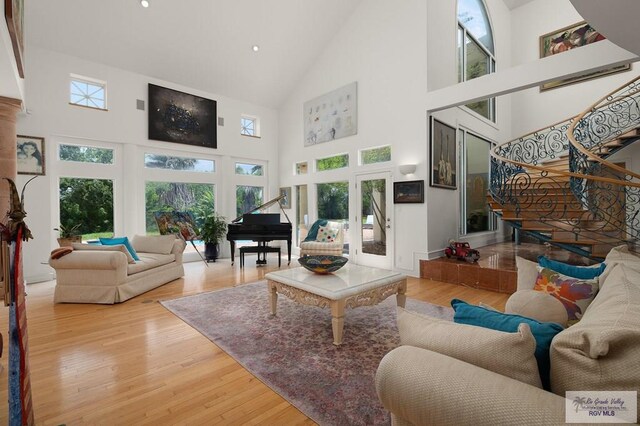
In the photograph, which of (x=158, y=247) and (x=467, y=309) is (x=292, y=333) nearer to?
(x=467, y=309)

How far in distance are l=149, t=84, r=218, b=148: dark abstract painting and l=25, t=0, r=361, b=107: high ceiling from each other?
338mm

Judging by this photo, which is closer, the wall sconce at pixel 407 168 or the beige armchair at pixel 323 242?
the wall sconce at pixel 407 168

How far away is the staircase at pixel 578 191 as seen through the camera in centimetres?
401

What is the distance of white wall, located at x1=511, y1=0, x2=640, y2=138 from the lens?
697 cm

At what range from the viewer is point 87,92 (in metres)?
5.72

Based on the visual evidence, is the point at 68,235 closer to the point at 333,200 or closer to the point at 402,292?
the point at 333,200

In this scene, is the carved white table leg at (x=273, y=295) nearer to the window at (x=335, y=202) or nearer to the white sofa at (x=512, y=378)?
the white sofa at (x=512, y=378)

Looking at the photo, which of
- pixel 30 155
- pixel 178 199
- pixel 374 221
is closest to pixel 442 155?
pixel 374 221

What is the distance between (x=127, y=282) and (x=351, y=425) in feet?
11.9

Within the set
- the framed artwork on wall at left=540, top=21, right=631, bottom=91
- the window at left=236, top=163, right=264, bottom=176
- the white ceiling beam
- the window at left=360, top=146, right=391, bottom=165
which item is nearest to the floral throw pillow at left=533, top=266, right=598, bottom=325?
the white ceiling beam

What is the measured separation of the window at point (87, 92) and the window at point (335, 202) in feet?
15.6

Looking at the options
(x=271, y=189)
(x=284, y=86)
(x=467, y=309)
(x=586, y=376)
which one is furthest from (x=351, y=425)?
(x=284, y=86)

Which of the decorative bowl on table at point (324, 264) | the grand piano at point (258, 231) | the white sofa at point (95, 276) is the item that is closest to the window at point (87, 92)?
the white sofa at point (95, 276)

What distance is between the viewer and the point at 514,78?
4.51 metres
